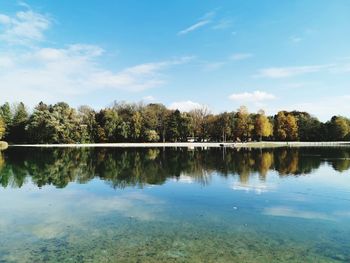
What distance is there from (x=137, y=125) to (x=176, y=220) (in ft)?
245

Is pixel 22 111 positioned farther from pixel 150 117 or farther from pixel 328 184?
pixel 328 184

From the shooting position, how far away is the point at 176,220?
11.9 m

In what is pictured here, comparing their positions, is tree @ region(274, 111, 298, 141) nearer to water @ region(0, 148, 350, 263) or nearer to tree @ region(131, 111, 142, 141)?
tree @ region(131, 111, 142, 141)

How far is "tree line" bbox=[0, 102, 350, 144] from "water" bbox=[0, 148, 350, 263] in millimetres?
62240

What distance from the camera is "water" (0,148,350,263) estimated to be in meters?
8.74

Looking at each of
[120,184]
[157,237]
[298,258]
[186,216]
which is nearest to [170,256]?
[157,237]

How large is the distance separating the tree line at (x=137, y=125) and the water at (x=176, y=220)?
62240 millimetres

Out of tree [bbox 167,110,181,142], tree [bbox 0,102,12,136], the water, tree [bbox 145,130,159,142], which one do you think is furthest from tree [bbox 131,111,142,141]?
the water

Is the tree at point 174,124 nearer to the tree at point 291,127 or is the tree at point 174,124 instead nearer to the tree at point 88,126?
the tree at point 88,126

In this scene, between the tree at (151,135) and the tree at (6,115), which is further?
the tree at (6,115)

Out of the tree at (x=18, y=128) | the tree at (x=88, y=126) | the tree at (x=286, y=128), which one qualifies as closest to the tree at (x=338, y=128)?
the tree at (x=286, y=128)

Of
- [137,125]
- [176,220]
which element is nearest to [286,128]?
[137,125]

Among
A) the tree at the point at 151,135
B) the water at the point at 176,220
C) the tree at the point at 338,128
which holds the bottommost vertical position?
the water at the point at 176,220

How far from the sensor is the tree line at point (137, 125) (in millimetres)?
81312
